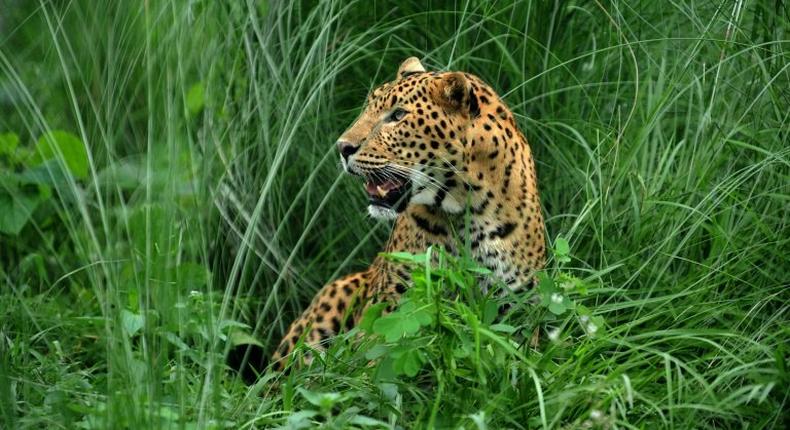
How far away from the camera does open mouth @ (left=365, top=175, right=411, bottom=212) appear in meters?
5.02

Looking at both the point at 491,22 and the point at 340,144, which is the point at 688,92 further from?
the point at 340,144

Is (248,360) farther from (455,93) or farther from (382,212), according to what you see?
(455,93)

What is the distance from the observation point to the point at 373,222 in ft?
19.9

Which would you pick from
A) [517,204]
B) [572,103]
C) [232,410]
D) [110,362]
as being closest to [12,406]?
[110,362]

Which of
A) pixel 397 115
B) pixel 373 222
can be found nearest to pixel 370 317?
pixel 397 115

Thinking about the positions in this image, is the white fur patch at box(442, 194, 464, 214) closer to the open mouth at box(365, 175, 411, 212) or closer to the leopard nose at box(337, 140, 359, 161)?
the open mouth at box(365, 175, 411, 212)

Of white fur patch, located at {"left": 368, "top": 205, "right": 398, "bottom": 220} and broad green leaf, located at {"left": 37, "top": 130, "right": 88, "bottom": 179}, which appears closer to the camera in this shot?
white fur patch, located at {"left": 368, "top": 205, "right": 398, "bottom": 220}

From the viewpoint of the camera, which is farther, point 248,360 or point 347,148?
point 248,360

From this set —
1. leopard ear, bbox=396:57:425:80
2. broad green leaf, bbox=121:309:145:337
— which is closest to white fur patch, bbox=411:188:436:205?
leopard ear, bbox=396:57:425:80

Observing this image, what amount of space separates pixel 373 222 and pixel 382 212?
1077 mm

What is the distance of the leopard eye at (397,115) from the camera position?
5.06 metres

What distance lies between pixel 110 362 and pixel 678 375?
66.3 inches

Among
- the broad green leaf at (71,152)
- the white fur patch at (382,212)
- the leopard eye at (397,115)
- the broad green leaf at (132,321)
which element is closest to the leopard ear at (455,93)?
the leopard eye at (397,115)

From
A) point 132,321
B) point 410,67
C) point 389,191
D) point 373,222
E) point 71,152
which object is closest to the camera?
point 132,321
